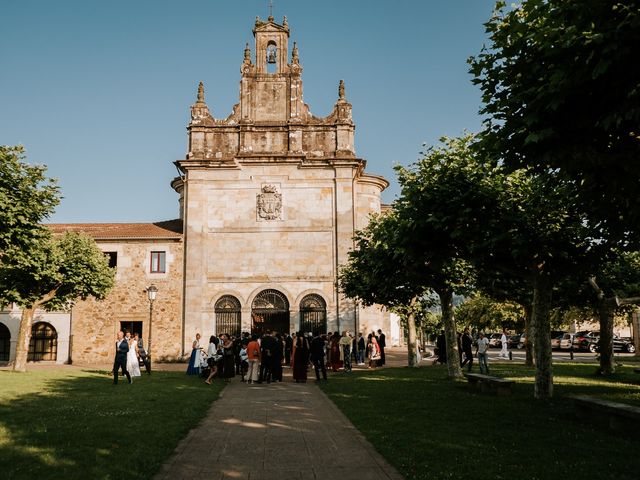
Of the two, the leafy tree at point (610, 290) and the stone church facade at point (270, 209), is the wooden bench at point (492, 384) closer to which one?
the leafy tree at point (610, 290)

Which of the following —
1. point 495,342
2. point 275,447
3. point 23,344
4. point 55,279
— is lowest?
point 275,447

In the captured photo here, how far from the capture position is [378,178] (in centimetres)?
3816

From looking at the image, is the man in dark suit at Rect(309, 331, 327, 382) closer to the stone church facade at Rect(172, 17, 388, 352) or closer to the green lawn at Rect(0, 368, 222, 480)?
the green lawn at Rect(0, 368, 222, 480)

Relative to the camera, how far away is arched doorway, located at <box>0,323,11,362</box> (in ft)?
116

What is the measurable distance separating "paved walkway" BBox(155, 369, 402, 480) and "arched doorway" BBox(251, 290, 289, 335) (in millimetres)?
19164

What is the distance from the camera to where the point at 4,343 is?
35.4m

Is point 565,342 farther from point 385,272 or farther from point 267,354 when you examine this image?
point 267,354

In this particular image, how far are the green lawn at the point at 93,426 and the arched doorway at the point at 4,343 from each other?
19.2m

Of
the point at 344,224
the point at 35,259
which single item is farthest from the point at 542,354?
the point at 344,224

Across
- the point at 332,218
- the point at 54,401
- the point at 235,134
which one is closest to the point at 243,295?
the point at 332,218

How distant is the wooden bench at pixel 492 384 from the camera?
15.4 m

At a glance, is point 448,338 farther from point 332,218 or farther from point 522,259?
point 332,218

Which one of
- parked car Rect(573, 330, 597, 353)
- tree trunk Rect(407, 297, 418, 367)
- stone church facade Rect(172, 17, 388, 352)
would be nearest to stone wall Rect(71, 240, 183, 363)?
stone church facade Rect(172, 17, 388, 352)

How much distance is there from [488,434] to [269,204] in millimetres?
25811
